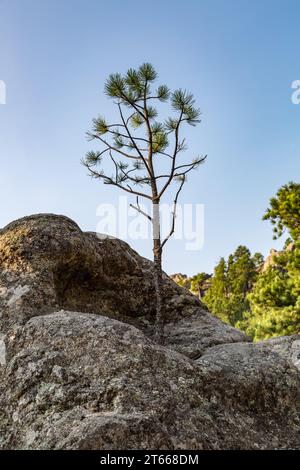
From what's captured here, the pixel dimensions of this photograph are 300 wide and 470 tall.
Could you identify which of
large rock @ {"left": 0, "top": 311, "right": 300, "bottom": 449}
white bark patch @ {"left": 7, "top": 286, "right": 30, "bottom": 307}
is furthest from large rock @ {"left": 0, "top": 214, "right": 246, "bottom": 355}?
large rock @ {"left": 0, "top": 311, "right": 300, "bottom": 449}

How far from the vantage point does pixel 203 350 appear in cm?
764

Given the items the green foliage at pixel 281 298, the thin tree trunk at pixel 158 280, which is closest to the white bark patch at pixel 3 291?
the thin tree trunk at pixel 158 280

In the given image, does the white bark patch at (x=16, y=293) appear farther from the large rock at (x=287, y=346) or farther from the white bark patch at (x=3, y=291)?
the large rock at (x=287, y=346)

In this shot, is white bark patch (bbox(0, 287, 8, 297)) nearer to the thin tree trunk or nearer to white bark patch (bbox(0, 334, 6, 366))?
white bark patch (bbox(0, 334, 6, 366))

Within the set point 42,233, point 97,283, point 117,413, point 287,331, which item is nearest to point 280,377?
point 117,413

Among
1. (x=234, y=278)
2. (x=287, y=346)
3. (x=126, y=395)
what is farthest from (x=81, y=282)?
(x=234, y=278)

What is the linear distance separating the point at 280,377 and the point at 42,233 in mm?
4729

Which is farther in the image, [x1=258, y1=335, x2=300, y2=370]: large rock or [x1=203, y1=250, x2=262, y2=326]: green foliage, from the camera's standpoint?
[x1=203, y1=250, x2=262, y2=326]: green foliage

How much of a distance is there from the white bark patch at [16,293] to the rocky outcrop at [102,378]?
0.02m

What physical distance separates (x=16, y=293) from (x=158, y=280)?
306cm

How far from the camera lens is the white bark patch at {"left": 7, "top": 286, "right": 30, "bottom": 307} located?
657cm

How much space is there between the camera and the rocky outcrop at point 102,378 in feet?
13.6

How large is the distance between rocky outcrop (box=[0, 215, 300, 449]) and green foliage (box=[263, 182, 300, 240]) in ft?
47.3
